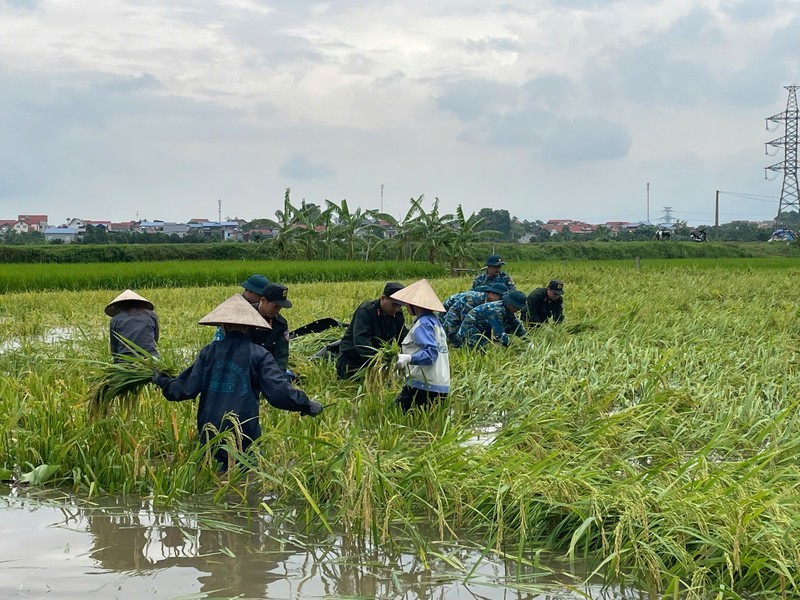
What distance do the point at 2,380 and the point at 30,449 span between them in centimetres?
177

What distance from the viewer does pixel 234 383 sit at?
4516 mm

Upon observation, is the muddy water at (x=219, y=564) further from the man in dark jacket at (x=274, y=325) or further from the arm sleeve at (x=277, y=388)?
the man in dark jacket at (x=274, y=325)

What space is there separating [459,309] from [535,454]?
410 cm

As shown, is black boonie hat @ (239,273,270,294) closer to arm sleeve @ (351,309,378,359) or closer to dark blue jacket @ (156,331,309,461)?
arm sleeve @ (351,309,378,359)

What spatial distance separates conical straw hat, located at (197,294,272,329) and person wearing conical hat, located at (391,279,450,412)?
1294 millimetres

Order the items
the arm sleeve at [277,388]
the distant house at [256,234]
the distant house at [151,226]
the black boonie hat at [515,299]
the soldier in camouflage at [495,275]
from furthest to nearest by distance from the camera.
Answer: the distant house at [151,226], the distant house at [256,234], the soldier in camouflage at [495,275], the black boonie hat at [515,299], the arm sleeve at [277,388]

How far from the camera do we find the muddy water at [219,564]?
3.39 meters

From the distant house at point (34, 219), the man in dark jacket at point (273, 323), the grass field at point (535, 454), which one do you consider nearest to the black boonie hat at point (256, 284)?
the man in dark jacket at point (273, 323)

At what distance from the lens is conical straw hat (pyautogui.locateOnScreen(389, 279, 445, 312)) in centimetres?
568

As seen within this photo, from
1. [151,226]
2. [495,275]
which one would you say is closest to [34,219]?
[151,226]

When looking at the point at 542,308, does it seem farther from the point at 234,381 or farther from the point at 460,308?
the point at 234,381

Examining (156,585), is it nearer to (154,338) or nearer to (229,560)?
(229,560)

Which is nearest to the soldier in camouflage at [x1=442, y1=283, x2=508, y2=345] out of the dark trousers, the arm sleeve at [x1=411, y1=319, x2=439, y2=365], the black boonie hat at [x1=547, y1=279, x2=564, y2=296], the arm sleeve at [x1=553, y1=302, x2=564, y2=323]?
the black boonie hat at [x1=547, y1=279, x2=564, y2=296]

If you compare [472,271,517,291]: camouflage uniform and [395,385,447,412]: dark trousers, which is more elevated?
[472,271,517,291]: camouflage uniform
